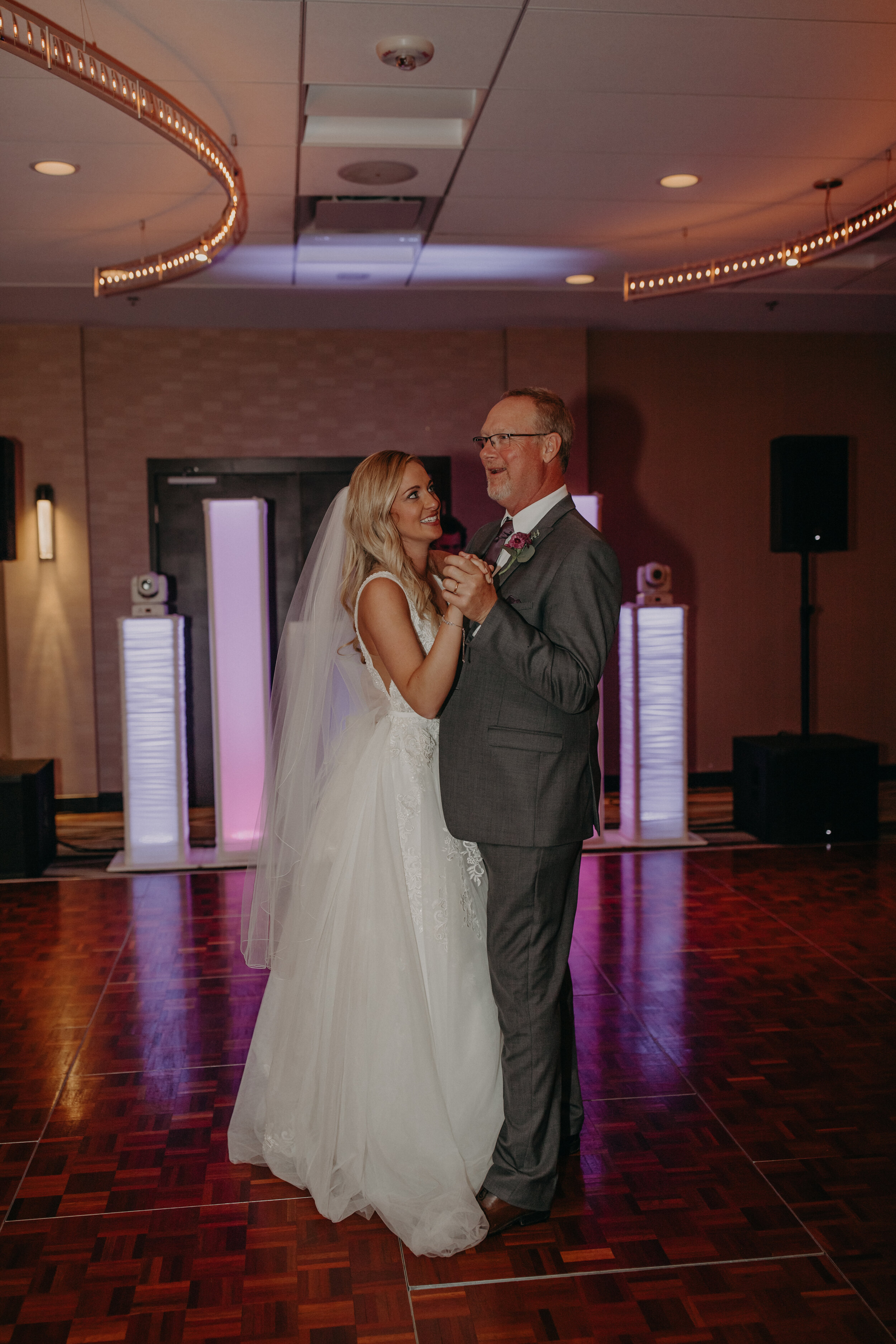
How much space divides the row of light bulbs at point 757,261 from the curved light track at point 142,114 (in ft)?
6.30

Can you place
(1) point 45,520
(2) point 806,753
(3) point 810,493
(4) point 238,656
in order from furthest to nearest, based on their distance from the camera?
(1) point 45,520 → (3) point 810,493 → (2) point 806,753 → (4) point 238,656

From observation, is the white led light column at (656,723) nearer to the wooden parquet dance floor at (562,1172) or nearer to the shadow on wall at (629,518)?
the wooden parquet dance floor at (562,1172)

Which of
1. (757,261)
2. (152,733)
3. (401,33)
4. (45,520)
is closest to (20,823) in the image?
(152,733)

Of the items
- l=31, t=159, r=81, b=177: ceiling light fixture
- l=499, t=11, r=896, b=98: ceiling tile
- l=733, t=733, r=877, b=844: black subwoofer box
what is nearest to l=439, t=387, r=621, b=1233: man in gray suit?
l=499, t=11, r=896, b=98: ceiling tile

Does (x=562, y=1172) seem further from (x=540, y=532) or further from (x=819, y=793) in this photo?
(x=819, y=793)

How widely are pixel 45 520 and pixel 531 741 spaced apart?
214 inches

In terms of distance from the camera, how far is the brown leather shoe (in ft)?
7.61

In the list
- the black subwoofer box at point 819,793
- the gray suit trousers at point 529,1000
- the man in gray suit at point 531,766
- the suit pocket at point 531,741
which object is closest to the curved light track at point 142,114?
the man in gray suit at point 531,766

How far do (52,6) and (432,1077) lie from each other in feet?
10.1

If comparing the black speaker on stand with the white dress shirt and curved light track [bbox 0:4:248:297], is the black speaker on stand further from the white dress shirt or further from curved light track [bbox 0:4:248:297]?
the white dress shirt

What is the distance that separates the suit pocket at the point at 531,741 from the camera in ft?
7.34

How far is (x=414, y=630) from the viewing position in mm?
2451

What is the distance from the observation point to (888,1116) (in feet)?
9.24

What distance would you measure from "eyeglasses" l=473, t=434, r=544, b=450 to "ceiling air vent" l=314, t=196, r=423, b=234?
115 inches
